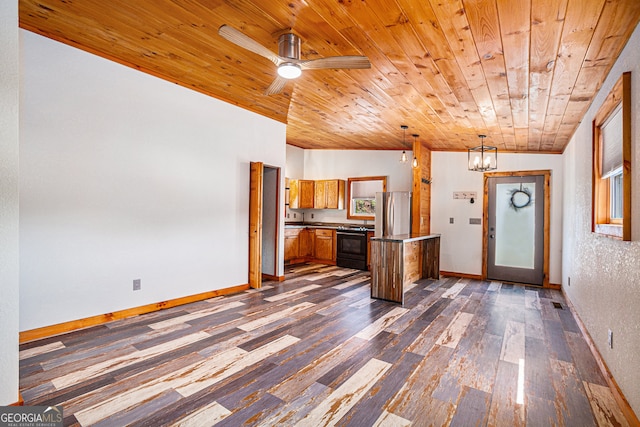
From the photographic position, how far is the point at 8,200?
1.84m

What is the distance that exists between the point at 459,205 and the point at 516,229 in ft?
3.50

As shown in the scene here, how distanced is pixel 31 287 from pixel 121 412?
1.79 m

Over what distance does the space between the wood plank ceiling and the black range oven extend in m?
3.17

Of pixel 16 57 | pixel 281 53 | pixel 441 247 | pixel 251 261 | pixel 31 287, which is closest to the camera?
pixel 16 57

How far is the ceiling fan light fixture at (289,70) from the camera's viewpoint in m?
2.63

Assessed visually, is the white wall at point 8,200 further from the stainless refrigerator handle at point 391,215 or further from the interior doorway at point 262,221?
the stainless refrigerator handle at point 391,215

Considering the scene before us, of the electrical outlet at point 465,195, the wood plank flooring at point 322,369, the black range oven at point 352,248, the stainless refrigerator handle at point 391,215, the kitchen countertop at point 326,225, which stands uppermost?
the electrical outlet at point 465,195

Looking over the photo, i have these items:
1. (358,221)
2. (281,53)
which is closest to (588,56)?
(281,53)

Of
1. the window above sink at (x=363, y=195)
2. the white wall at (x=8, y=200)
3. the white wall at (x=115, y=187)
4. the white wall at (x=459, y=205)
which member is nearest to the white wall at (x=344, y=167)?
the window above sink at (x=363, y=195)

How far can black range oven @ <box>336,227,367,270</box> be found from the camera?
705 centimetres

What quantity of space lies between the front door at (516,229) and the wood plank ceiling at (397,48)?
6.05ft

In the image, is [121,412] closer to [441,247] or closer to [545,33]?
[545,33]

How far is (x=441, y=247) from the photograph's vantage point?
661 centimetres

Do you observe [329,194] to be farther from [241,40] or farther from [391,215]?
[241,40]
